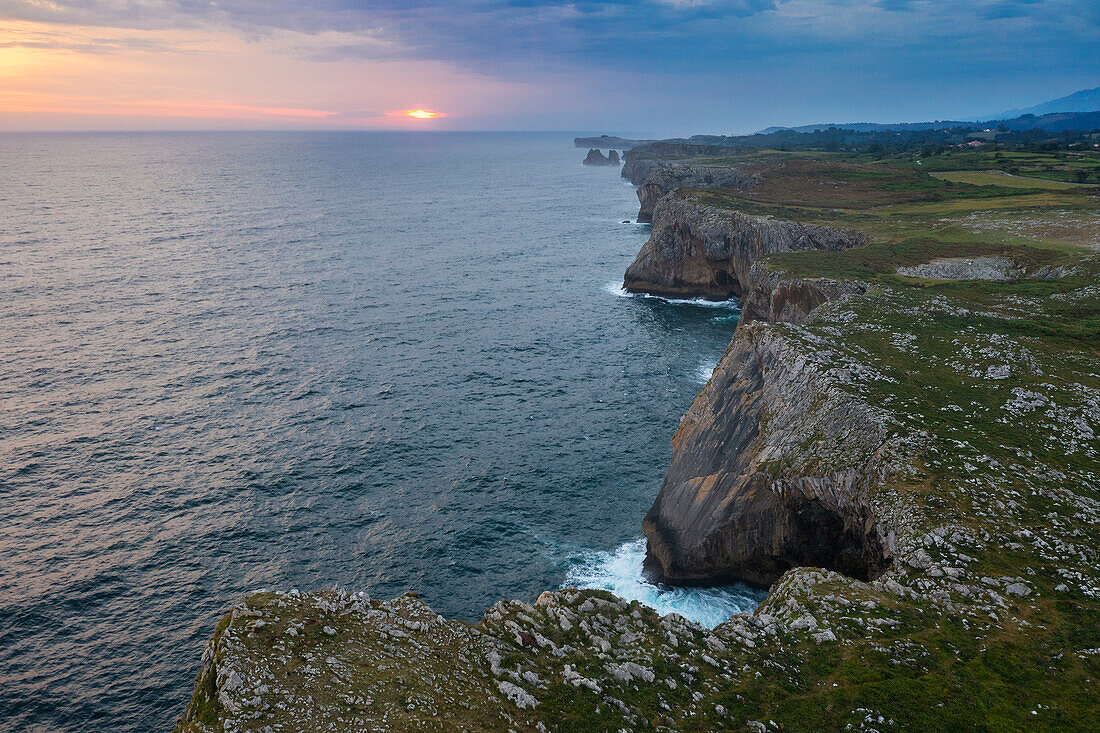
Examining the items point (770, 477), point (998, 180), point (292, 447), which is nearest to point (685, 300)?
point (292, 447)

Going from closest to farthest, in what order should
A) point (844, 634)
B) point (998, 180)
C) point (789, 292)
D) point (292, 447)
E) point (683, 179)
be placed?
point (844, 634)
point (292, 447)
point (789, 292)
point (998, 180)
point (683, 179)

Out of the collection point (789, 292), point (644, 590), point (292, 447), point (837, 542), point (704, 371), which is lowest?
point (644, 590)

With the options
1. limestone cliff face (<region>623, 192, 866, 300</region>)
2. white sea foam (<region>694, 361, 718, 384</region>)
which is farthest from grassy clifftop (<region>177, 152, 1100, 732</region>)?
limestone cliff face (<region>623, 192, 866, 300</region>)

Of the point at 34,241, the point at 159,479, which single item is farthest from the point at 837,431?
the point at 34,241

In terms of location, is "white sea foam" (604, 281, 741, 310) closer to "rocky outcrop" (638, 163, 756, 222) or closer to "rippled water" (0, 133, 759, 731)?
"rippled water" (0, 133, 759, 731)

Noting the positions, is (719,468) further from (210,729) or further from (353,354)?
(353,354)

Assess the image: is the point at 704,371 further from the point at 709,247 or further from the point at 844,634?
the point at 844,634

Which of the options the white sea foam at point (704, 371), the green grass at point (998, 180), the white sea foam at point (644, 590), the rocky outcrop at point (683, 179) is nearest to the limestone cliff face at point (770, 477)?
the white sea foam at point (644, 590)
